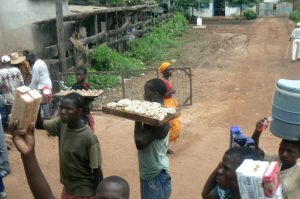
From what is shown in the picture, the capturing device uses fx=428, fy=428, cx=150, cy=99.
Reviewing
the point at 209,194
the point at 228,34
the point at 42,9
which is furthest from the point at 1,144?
the point at 228,34

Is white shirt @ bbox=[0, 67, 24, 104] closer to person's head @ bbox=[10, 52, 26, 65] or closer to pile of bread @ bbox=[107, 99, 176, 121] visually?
person's head @ bbox=[10, 52, 26, 65]

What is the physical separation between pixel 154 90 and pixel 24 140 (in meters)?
2.27

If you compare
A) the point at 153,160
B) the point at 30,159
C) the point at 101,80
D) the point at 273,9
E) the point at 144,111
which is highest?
the point at 273,9

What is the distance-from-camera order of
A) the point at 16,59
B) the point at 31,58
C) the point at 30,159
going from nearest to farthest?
the point at 30,159 < the point at 16,59 < the point at 31,58

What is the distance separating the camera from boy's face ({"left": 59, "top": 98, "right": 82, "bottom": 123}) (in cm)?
348

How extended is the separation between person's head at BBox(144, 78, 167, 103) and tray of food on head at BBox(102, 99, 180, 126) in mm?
108

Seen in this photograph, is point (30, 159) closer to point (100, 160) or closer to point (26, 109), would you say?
point (26, 109)

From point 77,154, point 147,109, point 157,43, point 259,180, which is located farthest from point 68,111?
point 157,43

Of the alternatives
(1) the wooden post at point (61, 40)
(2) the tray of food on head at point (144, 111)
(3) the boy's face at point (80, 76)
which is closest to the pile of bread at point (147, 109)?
(2) the tray of food on head at point (144, 111)

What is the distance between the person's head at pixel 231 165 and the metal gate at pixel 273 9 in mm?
36383

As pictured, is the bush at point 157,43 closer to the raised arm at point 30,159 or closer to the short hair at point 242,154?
the short hair at point 242,154

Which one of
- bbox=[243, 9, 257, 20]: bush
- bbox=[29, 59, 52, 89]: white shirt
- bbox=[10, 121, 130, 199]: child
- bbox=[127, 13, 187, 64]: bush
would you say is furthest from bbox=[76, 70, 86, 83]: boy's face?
bbox=[243, 9, 257, 20]: bush

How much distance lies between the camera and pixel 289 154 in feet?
9.80

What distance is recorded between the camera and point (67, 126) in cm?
352
